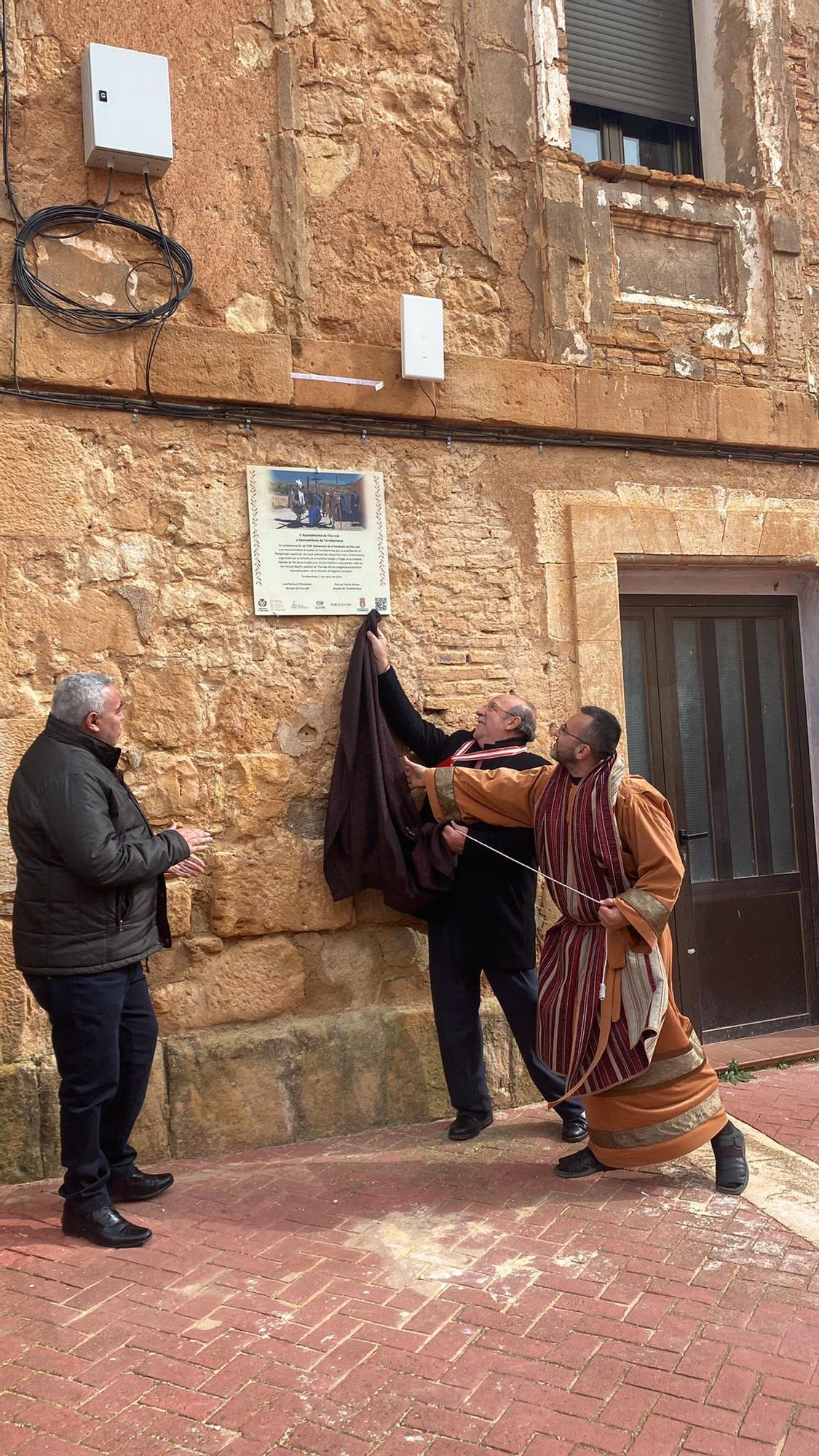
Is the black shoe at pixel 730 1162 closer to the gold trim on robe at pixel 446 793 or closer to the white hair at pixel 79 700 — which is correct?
the gold trim on robe at pixel 446 793

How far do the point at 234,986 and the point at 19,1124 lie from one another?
96 cm

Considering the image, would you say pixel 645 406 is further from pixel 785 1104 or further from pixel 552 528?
pixel 785 1104

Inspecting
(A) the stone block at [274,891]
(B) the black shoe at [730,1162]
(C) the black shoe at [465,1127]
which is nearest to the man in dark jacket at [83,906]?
(A) the stone block at [274,891]

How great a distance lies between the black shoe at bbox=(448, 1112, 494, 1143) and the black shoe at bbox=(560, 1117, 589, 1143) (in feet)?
1.09

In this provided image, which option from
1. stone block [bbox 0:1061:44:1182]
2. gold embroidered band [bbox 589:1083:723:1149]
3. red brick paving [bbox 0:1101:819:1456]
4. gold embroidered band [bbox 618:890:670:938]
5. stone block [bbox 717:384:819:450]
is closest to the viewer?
red brick paving [bbox 0:1101:819:1456]

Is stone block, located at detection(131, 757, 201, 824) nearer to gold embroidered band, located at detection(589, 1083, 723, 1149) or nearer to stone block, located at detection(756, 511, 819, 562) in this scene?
gold embroidered band, located at detection(589, 1083, 723, 1149)

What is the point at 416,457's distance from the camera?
17.2ft

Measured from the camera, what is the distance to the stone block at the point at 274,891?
15.6 feet

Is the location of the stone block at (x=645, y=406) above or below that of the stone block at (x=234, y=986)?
above

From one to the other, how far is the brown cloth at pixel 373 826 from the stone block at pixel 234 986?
38cm

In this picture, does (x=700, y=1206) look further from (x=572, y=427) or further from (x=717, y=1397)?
A: (x=572, y=427)

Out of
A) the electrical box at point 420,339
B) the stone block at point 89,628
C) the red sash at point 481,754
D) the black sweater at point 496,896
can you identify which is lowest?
the black sweater at point 496,896

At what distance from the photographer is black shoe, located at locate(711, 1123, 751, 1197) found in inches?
161

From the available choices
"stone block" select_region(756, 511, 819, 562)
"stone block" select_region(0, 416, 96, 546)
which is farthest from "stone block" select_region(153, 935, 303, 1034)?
"stone block" select_region(756, 511, 819, 562)
